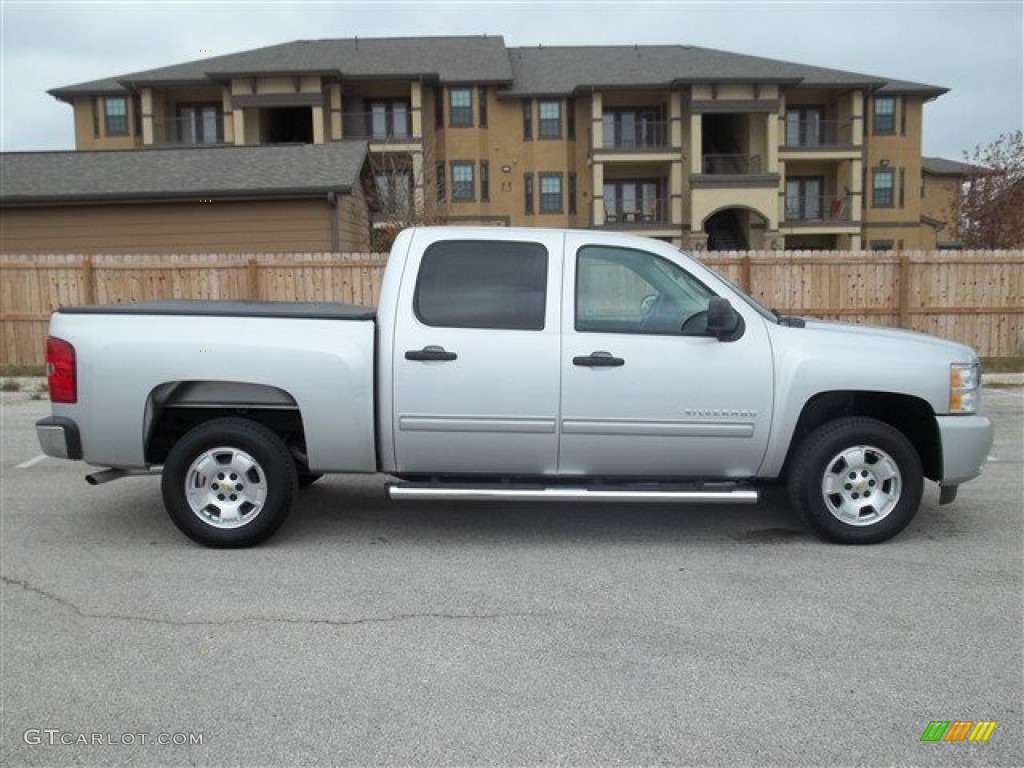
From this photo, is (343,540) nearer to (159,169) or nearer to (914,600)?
(914,600)

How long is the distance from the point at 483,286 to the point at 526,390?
70 centimetres

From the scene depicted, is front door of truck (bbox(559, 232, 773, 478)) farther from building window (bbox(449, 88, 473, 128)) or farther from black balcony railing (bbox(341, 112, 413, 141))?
black balcony railing (bbox(341, 112, 413, 141))

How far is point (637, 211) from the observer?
3947 centimetres

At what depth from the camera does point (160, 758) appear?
10.6 ft

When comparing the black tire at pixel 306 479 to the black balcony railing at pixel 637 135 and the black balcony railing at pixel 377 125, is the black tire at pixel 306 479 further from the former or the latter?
the black balcony railing at pixel 637 135

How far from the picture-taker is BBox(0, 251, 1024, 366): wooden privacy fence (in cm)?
1580

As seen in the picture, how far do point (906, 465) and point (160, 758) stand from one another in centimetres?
430

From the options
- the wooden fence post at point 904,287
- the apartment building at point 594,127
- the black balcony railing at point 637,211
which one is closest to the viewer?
the wooden fence post at point 904,287

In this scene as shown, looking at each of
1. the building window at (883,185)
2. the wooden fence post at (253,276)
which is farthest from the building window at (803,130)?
the wooden fence post at (253,276)

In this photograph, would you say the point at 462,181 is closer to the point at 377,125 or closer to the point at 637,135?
the point at 377,125

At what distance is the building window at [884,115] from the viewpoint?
40.5m

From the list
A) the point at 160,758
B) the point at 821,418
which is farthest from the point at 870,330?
the point at 160,758

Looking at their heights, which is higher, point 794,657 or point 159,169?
point 159,169

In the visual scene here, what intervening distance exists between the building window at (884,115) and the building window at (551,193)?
555 inches
